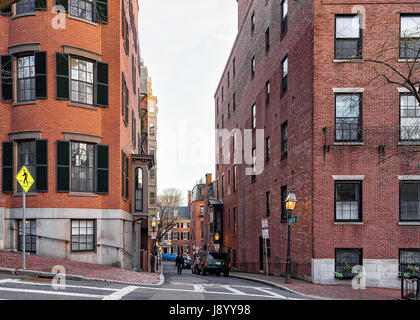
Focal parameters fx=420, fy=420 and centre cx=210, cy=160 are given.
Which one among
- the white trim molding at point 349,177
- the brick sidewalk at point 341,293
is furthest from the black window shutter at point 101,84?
the brick sidewalk at point 341,293

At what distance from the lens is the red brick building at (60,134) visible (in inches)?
691

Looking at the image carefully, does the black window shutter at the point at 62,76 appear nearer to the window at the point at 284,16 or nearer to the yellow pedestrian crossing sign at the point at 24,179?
the yellow pedestrian crossing sign at the point at 24,179

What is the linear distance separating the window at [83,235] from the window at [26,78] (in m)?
5.75

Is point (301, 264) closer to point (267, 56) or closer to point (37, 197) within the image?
point (37, 197)

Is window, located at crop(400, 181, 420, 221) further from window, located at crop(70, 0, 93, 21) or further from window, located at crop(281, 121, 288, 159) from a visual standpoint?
window, located at crop(70, 0, 93, 21)

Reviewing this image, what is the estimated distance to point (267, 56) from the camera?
94.7ft

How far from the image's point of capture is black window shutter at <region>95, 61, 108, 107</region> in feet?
61.6

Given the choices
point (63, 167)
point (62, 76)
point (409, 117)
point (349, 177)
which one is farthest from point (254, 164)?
point (62, 76)

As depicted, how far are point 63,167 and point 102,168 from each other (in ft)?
5.66

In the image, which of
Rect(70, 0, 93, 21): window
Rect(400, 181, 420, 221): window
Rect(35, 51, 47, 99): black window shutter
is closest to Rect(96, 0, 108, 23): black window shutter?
Rect(70, 0, 93, 21): window

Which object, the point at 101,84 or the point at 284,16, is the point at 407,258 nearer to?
the point at 284,16

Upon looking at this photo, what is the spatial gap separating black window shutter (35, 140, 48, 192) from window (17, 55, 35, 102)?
82.8 inches

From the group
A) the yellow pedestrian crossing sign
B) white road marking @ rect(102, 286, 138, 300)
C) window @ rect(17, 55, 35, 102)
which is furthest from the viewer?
window @ rect(17, 55, 35, 102)

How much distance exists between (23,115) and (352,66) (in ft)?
49.0
